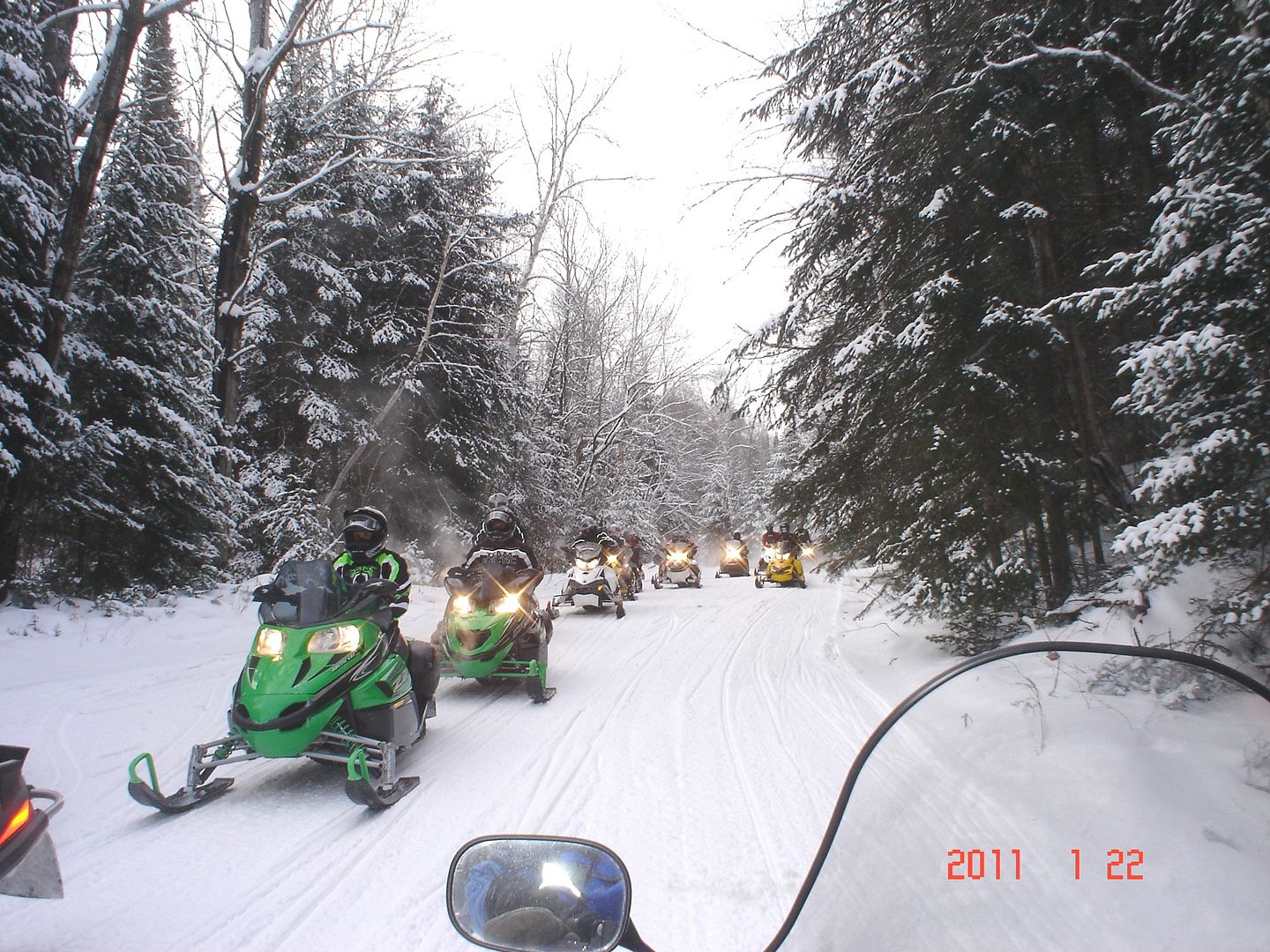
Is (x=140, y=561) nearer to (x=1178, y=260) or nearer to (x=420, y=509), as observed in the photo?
(x=420, y=509)

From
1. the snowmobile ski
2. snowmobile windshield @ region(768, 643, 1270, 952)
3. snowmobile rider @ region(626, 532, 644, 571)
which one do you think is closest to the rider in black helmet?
the snowmobile ski

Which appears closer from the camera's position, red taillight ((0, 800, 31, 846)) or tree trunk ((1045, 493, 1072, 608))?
red taillight ((0, 800, 31, 846))

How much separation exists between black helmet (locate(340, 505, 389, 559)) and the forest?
4.07 meters

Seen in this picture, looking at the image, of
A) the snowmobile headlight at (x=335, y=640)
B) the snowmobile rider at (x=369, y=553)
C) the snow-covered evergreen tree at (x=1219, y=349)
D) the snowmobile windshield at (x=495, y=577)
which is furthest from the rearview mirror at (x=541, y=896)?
the snowmobile windshield at (x=495, y=577)

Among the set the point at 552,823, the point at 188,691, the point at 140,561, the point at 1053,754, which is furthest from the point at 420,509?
the point at 1053,754

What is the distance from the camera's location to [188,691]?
5.91m

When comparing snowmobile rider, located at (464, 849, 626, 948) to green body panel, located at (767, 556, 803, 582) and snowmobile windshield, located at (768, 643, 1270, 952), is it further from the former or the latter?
green body panel, located at (767, 556, 803, 582)

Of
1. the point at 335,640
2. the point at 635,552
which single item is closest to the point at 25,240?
the point at 335,640

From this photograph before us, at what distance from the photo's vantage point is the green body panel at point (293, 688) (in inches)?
143

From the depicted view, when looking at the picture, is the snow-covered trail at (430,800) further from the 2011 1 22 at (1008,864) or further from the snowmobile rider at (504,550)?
the 2011 1 22 at (1008,864)

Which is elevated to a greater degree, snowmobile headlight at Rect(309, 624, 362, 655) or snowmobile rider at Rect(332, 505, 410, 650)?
snowmobile rider at Rect(332, 505, 410, 650)

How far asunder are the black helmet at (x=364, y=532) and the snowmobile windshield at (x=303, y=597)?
1.38 m

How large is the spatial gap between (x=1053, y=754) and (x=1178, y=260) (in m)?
3.79

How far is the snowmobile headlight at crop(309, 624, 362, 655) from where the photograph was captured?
3.86m
